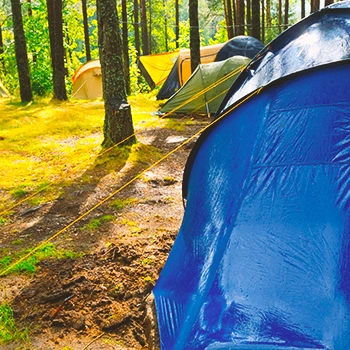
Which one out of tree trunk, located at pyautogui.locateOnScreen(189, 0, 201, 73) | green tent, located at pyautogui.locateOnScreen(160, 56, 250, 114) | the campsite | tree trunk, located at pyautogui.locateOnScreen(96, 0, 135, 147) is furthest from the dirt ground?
tree trunk, located at pyautogui.locateOnScreen(189, 0, 201, 73)

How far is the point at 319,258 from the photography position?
7.78ft

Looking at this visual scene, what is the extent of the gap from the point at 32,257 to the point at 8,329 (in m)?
1.04

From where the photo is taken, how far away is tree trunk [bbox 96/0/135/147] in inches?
260

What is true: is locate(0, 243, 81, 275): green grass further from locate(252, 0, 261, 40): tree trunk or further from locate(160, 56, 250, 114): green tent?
locate(252, 0, 261, 40): tree trunk

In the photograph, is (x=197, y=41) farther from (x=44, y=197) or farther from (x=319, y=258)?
(x=319, y=258)

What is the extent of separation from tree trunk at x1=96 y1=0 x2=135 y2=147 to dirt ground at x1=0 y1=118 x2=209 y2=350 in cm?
98

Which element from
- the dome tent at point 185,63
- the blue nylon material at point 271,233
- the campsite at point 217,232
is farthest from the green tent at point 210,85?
the blue nylon material at point 271,233

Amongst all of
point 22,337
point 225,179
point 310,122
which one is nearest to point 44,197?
point 22,337

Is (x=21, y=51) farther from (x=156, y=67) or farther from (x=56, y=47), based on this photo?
(x=156, y=67)

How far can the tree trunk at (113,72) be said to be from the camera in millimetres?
6594

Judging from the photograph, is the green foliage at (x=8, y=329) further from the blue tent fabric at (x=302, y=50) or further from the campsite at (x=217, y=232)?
the blue tent fabric at (x=302, y=50)

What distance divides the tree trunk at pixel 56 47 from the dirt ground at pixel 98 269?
7792 mm

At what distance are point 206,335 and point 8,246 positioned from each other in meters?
2.97

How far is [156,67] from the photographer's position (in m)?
18.9
